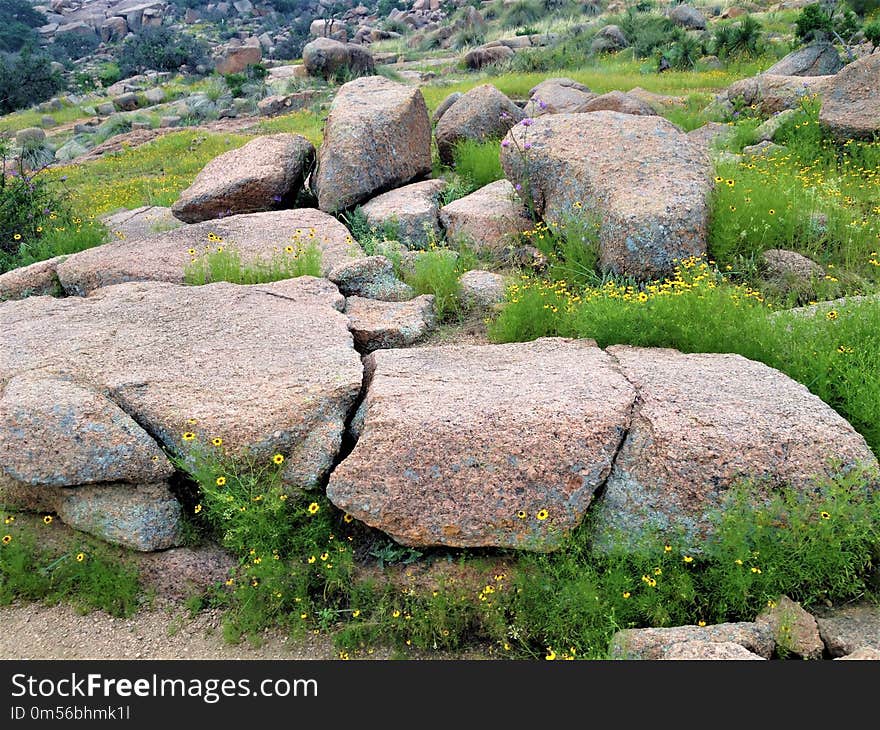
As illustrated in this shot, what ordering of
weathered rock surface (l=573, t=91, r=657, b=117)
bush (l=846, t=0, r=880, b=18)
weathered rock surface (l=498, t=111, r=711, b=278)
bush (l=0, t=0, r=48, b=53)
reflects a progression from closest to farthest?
weathered rock surface (l=498, t=111, r=711, b=278)
weathered rock surface (l=573, t=91, r=657, b=117)
bush (l=846, t=0, r=880, b=18)
bush (l=0, t=0, r=48, b=53)

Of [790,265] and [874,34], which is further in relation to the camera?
[874,34]

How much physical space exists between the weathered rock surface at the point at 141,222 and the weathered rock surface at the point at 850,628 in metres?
7.43

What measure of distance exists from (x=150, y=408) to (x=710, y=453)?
10.6 feet

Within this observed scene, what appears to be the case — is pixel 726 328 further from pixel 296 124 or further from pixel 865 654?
pixel 296 124

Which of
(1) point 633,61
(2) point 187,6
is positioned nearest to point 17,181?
(1) point 633,61

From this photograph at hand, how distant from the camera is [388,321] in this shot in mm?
5824

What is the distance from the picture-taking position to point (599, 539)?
13.3ft

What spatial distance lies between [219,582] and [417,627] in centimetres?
123

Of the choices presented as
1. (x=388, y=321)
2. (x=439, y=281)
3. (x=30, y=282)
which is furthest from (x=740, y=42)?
(x=30, y=282)

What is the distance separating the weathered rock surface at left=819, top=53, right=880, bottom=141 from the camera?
880 centimetres

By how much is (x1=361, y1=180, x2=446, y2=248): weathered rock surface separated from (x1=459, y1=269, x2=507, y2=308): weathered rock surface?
1.26 metres

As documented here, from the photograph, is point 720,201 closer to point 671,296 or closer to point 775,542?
point 671,296

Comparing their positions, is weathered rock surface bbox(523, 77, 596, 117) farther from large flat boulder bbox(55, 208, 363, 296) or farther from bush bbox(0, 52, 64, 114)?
bush bbox(0, 52, 64, 114)

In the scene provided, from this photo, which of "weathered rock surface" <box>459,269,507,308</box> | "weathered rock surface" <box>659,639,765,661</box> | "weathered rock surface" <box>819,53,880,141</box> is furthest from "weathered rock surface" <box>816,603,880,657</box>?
"weathered rock surface" <box>819,53,880,141</box>
